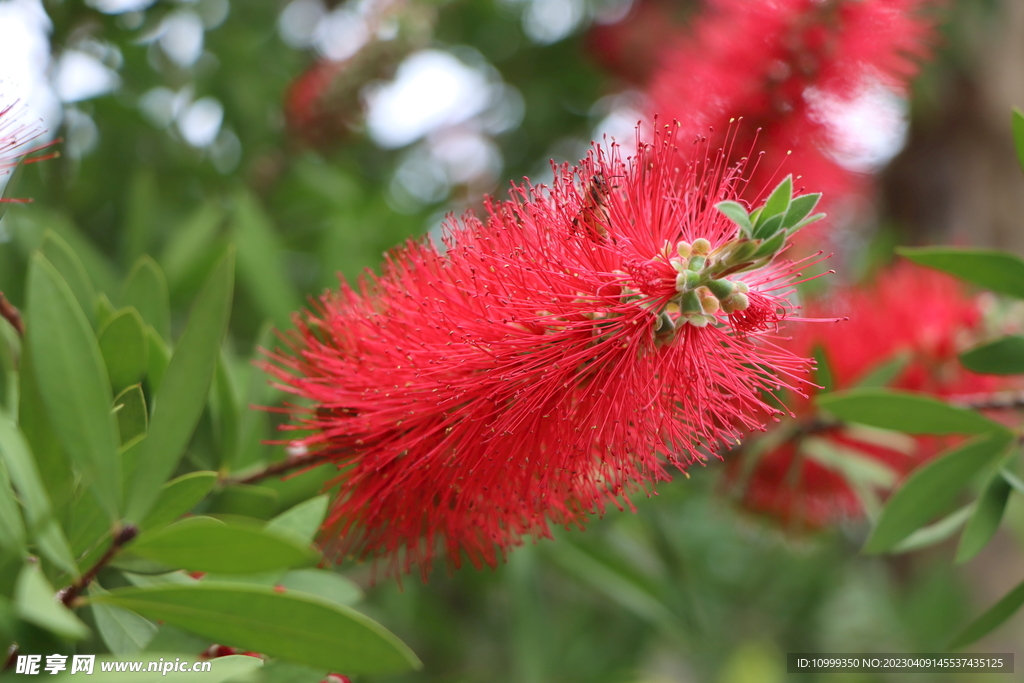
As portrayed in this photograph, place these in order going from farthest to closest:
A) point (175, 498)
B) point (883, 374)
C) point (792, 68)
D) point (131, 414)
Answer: point (792, 68)
point (883, 374)
point (131, 414)
point (175, 498)

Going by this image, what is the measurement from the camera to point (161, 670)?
0.65 meters

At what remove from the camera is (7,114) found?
0.89m

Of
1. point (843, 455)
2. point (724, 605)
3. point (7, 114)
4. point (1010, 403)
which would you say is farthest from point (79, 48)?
point (724, 605)

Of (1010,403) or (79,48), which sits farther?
(79,48)

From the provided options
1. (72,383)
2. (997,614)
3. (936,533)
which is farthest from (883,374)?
(72,383)

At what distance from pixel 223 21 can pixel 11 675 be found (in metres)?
2.01

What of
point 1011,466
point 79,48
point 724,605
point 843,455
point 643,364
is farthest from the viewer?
point 724,605

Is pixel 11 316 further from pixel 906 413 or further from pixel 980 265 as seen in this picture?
pixel 980 265

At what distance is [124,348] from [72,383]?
0.23 metres

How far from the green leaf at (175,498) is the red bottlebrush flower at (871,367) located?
1061mm

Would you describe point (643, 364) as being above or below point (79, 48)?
below

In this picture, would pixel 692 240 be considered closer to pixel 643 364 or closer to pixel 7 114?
pixel 643 364

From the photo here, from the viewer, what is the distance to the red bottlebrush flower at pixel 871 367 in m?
1.55

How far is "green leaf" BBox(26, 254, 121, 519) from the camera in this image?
682 mm
